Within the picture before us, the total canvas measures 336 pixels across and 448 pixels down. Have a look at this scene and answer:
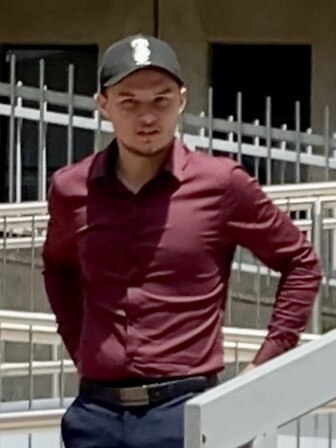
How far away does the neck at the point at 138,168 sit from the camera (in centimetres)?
325

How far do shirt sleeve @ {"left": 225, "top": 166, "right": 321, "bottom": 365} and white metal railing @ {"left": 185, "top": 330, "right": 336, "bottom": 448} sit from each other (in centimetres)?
42

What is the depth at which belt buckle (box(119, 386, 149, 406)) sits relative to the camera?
126 inches

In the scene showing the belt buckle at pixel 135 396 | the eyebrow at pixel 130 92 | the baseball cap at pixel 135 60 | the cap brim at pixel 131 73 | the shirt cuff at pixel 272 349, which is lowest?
the belt buckle at pixel 135 396

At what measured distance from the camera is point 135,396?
126 inches

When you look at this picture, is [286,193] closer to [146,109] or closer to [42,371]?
[42,371]

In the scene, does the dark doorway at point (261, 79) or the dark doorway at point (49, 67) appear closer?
the dark doorway at point (49, 67)

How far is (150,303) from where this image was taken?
321 centimetres

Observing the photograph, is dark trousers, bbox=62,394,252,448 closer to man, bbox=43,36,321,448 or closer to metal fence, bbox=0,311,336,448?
man, bbox=43,36,321,448

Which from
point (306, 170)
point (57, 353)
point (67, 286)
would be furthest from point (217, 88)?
A: point (67, 286)

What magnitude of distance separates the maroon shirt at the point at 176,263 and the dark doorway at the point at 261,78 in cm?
761

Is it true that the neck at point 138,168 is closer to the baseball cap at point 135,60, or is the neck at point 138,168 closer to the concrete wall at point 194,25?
the baseball cap at point 135,60

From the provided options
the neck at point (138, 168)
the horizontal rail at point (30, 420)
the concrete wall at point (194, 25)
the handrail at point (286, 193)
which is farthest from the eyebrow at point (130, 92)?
the concrete wall at point (194, 25)

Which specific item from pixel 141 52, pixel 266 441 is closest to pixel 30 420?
pixel 141 52

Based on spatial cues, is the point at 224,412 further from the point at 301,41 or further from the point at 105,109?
the point at 301,41
